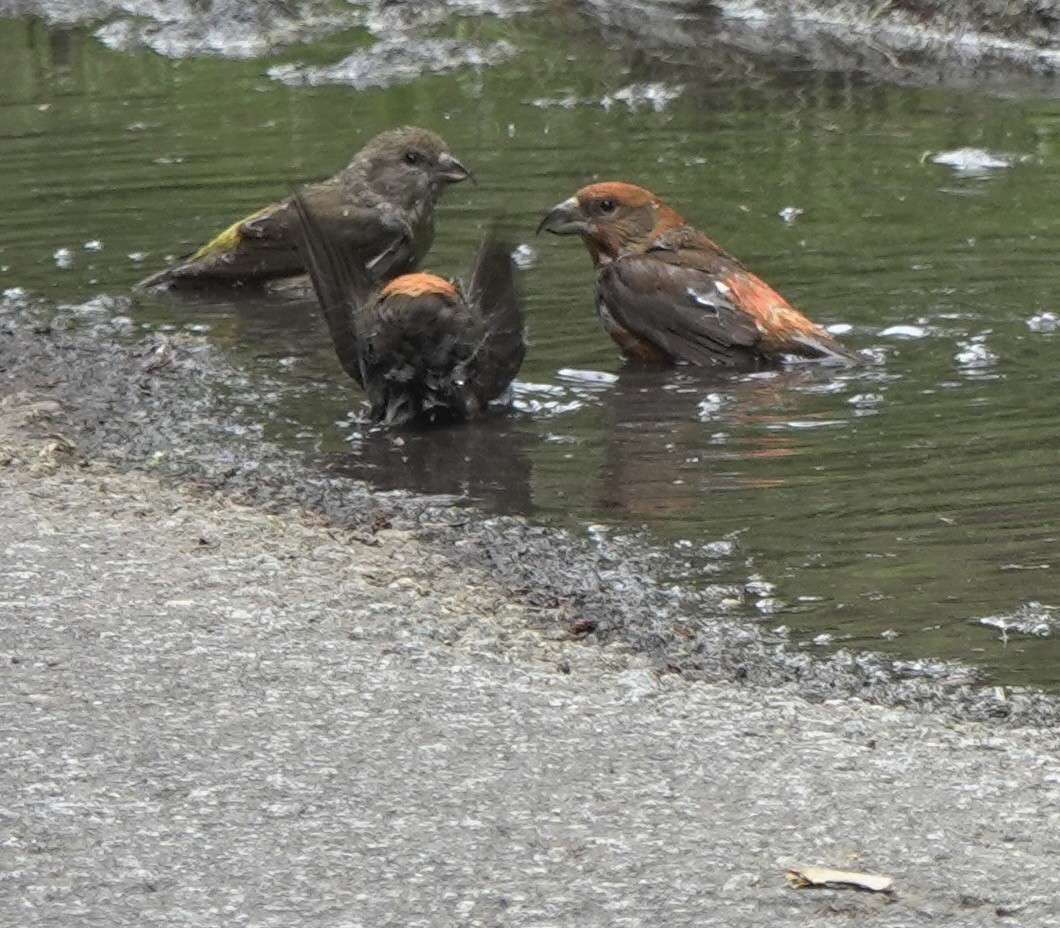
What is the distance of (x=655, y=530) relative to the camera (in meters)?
6.38

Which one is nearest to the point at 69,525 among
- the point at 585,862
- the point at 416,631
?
the point at 416,631

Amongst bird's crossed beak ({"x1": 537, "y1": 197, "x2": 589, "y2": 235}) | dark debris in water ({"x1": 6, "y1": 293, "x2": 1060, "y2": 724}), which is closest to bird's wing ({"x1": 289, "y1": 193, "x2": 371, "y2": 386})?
dark debris in water ({"x1": 6, "y1": 293, "x2": 1060, "y2": 724})

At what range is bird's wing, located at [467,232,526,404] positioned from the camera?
7.61m

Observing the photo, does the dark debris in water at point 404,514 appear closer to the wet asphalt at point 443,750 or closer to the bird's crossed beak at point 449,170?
the wet asphalt at point 443,750

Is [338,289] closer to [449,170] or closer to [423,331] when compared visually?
[423,331]

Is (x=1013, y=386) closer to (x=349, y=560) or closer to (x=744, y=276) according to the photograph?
(x=744, y=276)

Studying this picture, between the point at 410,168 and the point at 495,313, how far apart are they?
2.54 metres

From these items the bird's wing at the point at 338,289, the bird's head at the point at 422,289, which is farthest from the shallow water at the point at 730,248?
the bird's head at the point at 422,289

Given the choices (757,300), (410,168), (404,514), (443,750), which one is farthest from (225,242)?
(443,750)

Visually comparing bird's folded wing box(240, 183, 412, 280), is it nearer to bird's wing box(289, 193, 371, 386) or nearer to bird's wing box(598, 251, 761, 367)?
bird's wing box(598, 251, 761, 367)

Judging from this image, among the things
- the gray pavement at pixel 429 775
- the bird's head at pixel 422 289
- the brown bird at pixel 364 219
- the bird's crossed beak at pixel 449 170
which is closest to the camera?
the gray pavement at pixel 429 775

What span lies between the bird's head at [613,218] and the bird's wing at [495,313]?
1468 mm

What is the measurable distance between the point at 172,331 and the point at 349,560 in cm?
372

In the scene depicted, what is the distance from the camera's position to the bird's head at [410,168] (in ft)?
32.8
